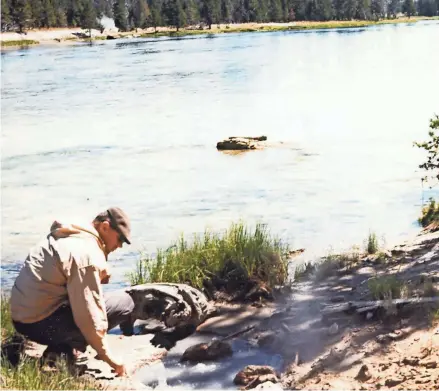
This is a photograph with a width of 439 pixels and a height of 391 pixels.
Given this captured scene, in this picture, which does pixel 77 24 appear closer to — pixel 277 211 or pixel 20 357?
pixel 277 211

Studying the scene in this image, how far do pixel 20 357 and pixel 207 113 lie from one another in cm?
2308

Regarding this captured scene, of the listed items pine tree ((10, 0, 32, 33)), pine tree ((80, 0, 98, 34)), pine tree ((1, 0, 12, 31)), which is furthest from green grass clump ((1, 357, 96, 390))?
pine tree ((80, 0, 98, 34))

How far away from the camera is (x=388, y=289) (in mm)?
6957

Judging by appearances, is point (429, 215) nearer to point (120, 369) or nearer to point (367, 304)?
point (367, 304)

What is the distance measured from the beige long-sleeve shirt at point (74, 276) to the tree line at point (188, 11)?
67109 millimetres

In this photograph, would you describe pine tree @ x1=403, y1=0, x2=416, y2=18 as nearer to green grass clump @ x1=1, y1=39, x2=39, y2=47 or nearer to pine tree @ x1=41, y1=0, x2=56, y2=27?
pine tree @ x1=41, y1=0, x2=56, y2=27

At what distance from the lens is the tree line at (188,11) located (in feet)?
269

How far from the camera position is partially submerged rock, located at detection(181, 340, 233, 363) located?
22.1 feet

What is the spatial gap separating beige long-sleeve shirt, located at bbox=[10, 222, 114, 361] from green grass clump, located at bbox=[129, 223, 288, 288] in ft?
9.29

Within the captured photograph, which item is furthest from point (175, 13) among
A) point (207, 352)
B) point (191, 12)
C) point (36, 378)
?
point (36, 378)

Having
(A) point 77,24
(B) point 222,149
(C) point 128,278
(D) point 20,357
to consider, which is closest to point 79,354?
(D) point 20,357

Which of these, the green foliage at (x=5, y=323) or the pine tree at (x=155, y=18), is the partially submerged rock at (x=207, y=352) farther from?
the pine tree at (x=155, y=18)

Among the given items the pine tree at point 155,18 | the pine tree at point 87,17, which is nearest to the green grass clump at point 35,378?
the pine tree at point 87,17

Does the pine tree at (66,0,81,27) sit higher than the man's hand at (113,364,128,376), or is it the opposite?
the pine tree at (66,0,81,27)
